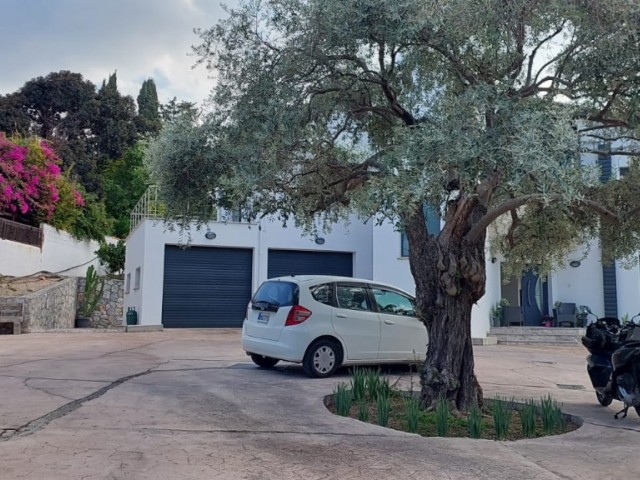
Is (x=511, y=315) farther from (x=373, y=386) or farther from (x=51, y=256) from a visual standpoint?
(x=51, y=256)

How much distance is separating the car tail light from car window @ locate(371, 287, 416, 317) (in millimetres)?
1557

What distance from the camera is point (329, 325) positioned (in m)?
9.80

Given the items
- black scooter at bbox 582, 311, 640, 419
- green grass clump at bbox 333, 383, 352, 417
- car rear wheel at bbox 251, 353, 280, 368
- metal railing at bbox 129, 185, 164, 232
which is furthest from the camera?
metal railing at bbox 129, 185, 164, 232

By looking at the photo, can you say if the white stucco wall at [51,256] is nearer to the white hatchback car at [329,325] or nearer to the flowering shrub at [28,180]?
the flowering shrub at [28,180]

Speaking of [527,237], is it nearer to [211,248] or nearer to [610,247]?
[610,247]

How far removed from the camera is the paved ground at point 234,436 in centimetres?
470

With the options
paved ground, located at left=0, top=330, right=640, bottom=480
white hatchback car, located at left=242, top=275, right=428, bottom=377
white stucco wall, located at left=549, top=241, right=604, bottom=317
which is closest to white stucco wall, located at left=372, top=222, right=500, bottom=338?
white stucco wall, located at left=549, top=241, right=604, bottom=317

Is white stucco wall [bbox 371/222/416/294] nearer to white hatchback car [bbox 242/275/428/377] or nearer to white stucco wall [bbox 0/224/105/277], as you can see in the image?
white hatchback car [bbox 242/275/428/377]

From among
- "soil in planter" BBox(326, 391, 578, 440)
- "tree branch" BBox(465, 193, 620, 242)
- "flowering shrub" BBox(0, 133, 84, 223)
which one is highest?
"flowering shrub" BBox(0, 133, 84, 223)

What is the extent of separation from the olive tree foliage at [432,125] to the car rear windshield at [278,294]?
153 cm

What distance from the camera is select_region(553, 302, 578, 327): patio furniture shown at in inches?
776

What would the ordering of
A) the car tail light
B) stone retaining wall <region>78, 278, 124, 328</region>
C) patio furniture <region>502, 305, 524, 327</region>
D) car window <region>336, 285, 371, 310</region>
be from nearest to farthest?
the car tail light, car window <region>336, 285, 371, 310</region>, patio furniture <region>502, 305, 524, 327</region>, stone retaining wall <region>78, 278, 124, 328</region>

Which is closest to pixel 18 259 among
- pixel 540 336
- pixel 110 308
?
pixel 110 308

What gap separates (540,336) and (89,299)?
61.7 ft
